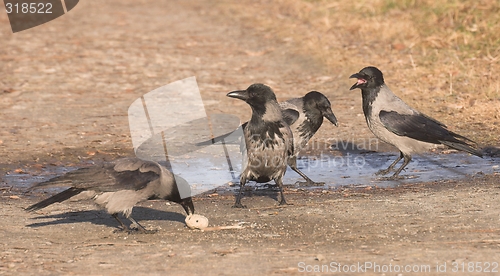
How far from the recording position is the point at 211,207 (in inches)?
314

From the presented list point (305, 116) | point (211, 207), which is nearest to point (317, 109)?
point (305, 116)

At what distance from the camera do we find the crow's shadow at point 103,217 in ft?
24.6

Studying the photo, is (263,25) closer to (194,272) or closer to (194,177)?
(194,177)

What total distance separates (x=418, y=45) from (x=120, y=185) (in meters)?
8.84

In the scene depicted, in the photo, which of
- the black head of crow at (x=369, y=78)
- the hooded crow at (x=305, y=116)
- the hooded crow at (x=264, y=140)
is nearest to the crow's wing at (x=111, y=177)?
the hooded crow at (x=264, y=140)

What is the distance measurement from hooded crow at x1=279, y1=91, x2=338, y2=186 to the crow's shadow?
187 centimetres

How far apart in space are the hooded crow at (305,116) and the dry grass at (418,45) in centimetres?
210

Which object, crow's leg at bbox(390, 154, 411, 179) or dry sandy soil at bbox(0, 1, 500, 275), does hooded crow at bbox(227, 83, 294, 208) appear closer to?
dry sandy soil at bbox(0, 1, 500, 275)

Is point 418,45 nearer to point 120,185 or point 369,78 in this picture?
point 369,78

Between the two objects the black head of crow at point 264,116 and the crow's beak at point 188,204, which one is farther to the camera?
the black head of crow at point 264,116

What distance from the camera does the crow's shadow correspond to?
295 inches

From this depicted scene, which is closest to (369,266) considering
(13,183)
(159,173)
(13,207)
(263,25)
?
(159,173)

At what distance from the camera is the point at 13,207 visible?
790 cm

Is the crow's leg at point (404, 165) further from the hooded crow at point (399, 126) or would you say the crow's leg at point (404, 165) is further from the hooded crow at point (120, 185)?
the hooded crow at point (120, 185)
